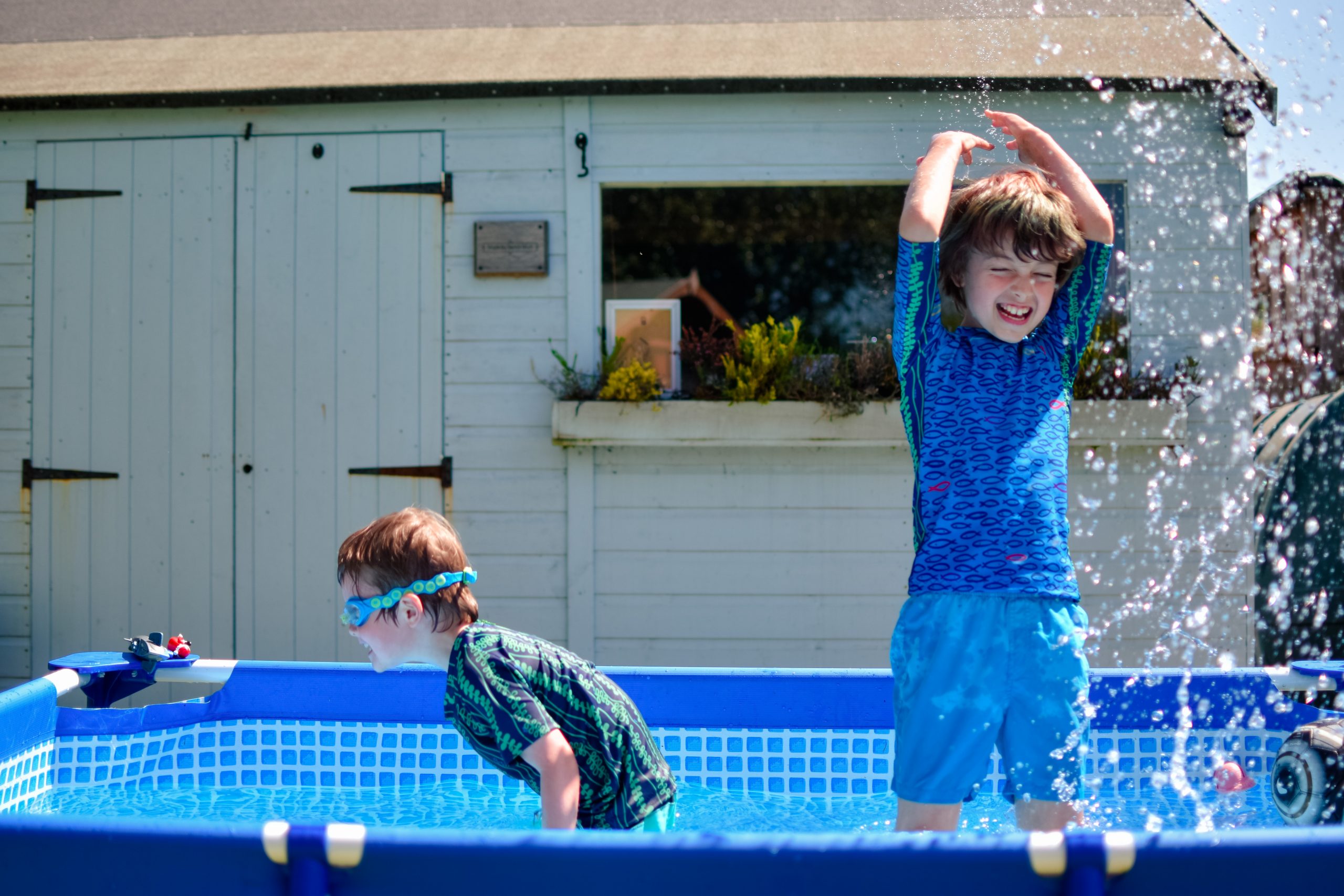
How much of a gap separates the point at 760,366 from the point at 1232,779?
95.1 inches

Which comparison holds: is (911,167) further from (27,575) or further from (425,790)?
(27,575)

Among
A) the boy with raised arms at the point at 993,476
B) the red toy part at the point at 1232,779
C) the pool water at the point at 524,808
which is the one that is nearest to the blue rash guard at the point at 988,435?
the boy with raised arms at the point at 993,476

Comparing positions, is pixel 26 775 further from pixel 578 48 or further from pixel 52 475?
pixel 578 48

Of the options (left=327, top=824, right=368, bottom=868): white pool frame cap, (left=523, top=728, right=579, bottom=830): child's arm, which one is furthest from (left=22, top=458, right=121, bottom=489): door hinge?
(left=327, top=824, right=368, bottom=868): white pool frame cap

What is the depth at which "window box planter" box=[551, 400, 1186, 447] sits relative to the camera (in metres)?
4.67

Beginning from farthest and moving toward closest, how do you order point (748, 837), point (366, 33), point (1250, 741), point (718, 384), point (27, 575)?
1. point (366, 33)
2. point (27, 575)
3. point (718, 384)
4. point (1250, 741)
5. point (748, 837)

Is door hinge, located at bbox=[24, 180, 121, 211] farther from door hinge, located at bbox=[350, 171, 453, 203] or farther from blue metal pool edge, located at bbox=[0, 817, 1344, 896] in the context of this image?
blue metal pool edge, located at bbox=[0, 817, 1344, 896]

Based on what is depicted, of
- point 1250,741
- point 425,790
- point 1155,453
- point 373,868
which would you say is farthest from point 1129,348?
point 373,868

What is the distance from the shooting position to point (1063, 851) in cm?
133

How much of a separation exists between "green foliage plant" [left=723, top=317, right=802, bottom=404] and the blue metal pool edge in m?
3.38

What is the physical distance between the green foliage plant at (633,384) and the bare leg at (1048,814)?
9.99 ft

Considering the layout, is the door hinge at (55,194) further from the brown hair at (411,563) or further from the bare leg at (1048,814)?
the bare leg at (1048,814)

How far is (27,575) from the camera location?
5.10m

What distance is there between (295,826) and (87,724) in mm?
1923
